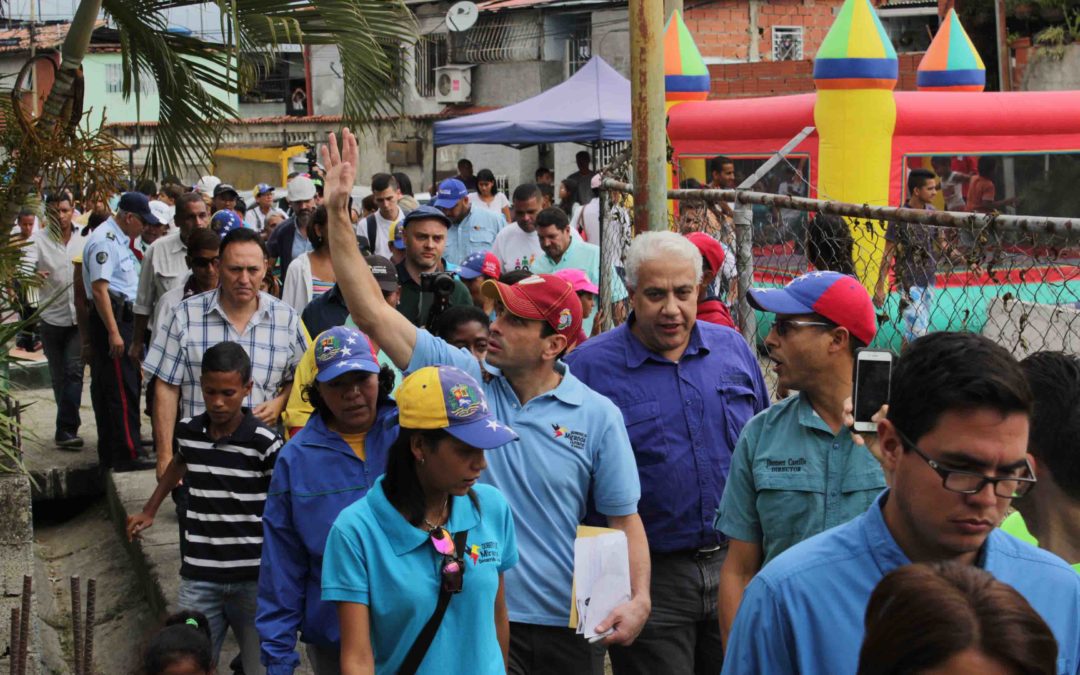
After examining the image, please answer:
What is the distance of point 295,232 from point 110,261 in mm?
1649

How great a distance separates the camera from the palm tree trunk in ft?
20.1

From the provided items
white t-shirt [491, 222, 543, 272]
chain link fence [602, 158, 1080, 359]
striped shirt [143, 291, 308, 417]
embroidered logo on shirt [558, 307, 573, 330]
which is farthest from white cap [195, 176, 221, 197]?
embroidered logo on shirt [558, 307, 573, 330]

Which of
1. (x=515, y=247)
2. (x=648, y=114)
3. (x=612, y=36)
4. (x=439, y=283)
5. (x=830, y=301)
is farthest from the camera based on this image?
(x=612, y=36)

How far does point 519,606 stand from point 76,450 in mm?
7069

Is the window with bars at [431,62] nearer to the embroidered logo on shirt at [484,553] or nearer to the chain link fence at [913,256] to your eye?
the chain link fence at [913,256]

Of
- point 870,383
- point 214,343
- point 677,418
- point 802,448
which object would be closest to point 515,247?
point 214,343

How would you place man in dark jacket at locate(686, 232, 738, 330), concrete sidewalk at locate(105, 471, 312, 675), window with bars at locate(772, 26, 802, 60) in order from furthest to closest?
window with bars at locate(772, 26, 802, 60) → concrete sidewalk at locate(105, 471, 312, 675) → man in dark jacket at locate(686, 232, 738, 330)

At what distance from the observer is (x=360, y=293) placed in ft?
14.3

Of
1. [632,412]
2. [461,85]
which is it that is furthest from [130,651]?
[461,85]

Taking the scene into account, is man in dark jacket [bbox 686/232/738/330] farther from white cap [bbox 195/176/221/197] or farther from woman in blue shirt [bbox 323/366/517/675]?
white cap [bbox 195/176/221/197]

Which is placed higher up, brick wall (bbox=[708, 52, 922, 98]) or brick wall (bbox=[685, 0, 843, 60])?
brick wall (bbox=[685, 0, 843, 60])

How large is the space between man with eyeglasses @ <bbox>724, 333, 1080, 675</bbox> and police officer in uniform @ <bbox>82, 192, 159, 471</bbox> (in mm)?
7528

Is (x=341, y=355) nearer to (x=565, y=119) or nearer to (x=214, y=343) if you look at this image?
(x=214, y=343)

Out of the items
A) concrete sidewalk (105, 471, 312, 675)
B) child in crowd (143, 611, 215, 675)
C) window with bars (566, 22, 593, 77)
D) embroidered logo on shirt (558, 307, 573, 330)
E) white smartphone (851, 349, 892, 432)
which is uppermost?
window with bars (566, 22, 593, 77)
